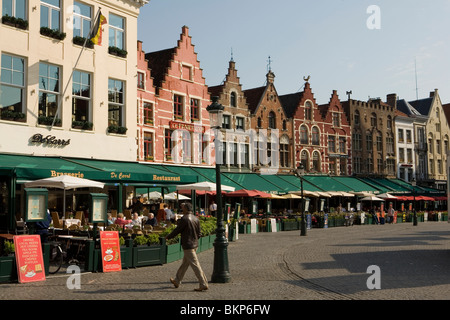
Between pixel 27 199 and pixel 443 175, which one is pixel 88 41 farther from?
pixel 443 175

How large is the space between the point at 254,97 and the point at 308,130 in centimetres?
661

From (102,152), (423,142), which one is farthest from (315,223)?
(423,142)

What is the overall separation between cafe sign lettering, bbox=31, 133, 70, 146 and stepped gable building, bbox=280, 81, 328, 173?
85.3ft

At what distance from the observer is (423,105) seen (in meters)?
63.4

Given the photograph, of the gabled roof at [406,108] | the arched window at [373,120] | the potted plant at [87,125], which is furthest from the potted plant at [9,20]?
the gabled roof at [406,108]

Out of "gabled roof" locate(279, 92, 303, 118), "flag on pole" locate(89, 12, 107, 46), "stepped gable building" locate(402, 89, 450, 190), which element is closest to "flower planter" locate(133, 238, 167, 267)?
"flag on pole" locate(89, 12, 107, 46)

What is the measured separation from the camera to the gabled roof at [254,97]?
139 feet

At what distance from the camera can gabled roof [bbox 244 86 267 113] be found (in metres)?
42.3

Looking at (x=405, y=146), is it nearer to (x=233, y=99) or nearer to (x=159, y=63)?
(x=233, y=99)

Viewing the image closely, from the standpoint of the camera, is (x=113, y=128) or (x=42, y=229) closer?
(x=42, y=229)

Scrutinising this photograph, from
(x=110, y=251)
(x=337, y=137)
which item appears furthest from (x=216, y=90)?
(x=110, y=251)

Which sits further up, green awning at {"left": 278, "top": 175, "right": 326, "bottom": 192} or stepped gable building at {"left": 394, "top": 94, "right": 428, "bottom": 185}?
stepped gable building at {"left": 394, "top": 94, "right": 428, "bottom": 185}

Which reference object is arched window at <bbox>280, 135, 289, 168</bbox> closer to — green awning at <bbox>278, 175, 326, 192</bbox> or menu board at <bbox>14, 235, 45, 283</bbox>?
green awning at <bbox>278, 175, 326, 192</bbox>

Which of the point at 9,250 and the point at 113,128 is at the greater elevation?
the point at 113,128
